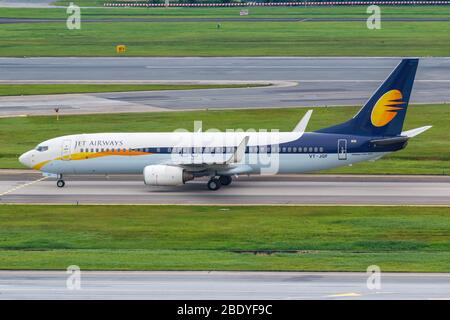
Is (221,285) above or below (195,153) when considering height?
below

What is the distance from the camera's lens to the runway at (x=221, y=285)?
34.7m

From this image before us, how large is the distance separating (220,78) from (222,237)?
232 feet

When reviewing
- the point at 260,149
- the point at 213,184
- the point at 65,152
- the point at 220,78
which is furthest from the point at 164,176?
the point at 220,78

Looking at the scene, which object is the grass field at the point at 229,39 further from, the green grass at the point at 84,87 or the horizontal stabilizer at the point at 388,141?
the horizontal stabilizer at the point at 388,141

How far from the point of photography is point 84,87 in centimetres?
11250

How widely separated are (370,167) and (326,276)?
33232 mm

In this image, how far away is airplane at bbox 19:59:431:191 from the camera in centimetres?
6259

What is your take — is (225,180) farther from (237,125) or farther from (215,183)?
(237,125)

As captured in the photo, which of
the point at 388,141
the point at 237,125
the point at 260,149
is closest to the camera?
the point at 388,141

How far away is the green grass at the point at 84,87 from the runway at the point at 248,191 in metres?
41.0

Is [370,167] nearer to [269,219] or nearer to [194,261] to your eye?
[269,219]

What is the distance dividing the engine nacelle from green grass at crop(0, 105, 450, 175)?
517 inches

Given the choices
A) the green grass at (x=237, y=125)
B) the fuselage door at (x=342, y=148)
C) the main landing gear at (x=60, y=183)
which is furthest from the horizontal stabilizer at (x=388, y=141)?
the main landing gear at (x=60, y=183)

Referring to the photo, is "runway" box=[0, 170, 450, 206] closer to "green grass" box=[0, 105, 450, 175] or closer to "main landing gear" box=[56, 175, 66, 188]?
"main landing gear" box=[56, 175, 66, 188]
